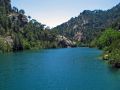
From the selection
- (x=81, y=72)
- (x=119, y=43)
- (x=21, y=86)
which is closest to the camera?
(x=21, y=86)

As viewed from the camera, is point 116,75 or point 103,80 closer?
point 103,80

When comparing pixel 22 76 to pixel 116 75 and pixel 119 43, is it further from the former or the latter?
pixel 119 43

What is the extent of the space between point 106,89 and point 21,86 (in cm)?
1821

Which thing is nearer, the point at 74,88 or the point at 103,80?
the point at 74,88

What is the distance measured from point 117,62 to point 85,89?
1341 inches

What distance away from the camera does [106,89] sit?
2509 inches

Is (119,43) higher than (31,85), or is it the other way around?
(119,43)

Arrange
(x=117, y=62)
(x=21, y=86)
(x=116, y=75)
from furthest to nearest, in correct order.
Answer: (x=117, y=62)
(x=116, y=75)
(x=21, y=86)

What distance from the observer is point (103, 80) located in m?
74.4

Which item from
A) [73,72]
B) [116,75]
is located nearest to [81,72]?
[73,72]

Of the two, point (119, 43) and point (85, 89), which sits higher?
point (119, 43)

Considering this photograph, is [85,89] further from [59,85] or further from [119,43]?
[119,43]

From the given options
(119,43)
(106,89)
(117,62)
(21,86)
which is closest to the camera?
(106,89)

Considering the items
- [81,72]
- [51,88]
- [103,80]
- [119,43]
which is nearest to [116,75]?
[103,80]
